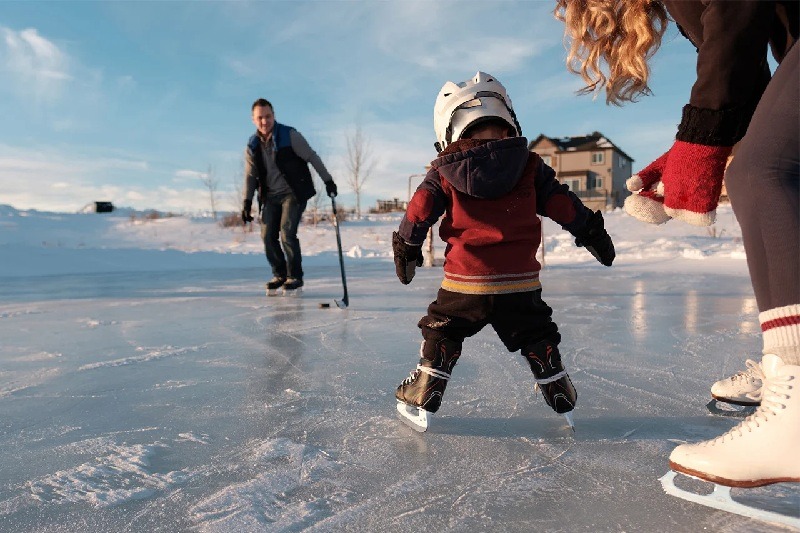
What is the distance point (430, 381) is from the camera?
159 centimetres

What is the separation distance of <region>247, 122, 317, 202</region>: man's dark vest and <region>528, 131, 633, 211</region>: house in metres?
34.1

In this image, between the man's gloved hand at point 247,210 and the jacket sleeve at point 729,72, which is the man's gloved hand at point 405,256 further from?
the man's gloved hand at point 247,210

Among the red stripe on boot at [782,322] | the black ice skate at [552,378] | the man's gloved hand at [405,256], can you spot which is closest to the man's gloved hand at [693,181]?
the red stripe on boot at [782,322]

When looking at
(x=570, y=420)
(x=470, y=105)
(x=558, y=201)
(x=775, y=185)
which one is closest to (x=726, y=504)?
(x=570, y=420)

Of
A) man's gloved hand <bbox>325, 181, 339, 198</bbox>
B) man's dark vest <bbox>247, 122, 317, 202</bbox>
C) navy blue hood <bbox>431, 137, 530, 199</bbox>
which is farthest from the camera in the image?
man's dark vest <bbox>247, 122, 317, 202</bbox>

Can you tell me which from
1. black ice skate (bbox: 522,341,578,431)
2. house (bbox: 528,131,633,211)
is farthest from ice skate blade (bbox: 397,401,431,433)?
house (bbox: 528,131,633,211)

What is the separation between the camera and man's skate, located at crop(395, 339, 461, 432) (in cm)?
156

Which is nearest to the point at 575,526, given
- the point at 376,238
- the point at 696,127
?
the point at 696,127

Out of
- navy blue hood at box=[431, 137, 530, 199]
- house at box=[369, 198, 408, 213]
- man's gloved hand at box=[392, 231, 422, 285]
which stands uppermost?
house at box=[369, 198, 408, 213]

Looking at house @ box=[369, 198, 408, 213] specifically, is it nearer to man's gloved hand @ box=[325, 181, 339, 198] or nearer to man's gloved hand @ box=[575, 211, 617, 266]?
man's gloved hand @ box=[325, 181, 339, 198]

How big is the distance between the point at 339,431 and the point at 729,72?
1.24 meters

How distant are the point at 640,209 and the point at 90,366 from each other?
2.25m

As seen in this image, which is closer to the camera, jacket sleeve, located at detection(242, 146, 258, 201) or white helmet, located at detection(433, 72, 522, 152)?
white helmet, located at detection(433, 72, 522, 152)

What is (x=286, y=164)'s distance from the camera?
4918 mm
